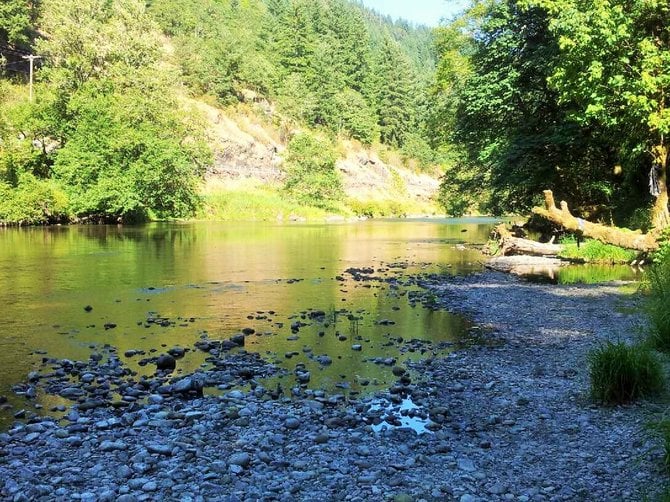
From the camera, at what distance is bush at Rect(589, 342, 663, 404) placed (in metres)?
7.12

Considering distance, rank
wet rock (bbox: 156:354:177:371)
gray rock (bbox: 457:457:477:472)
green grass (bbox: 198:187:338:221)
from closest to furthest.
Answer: gray rock (bbox: 457:457:477:472)
wet rock (bbox: 156:354:177:371)
green grass (bbox: 198:187:338:221)

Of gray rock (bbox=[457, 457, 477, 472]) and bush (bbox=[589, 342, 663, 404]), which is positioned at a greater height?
bush (bbox=[589, 342, 663, 404])

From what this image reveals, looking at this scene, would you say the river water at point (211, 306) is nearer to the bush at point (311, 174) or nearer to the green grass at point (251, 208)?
the green grass at point (251, 208)

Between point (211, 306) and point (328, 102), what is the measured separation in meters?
91.5

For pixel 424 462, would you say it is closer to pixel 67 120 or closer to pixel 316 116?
pixel 67 120

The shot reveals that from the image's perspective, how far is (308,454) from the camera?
20.2 ft

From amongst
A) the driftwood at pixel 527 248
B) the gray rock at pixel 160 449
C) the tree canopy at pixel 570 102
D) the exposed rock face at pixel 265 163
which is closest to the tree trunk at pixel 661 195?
the tree canopy at pixel 570 102

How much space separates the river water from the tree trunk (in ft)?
21.6

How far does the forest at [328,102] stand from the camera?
19781mm

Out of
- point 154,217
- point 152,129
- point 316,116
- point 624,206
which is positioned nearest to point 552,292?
point 624,206

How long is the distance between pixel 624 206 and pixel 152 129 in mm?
42673

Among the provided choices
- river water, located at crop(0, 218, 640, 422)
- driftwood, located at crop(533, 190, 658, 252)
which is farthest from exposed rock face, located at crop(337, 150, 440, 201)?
driftwood, located at crop(533, 190, 658, 252)

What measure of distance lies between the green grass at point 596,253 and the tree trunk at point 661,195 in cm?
337

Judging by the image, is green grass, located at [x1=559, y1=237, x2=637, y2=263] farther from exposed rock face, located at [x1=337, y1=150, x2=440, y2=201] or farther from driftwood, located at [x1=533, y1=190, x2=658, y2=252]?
exposed rock face, located at [x1=337, y1=150, x2=440, y2=201]
